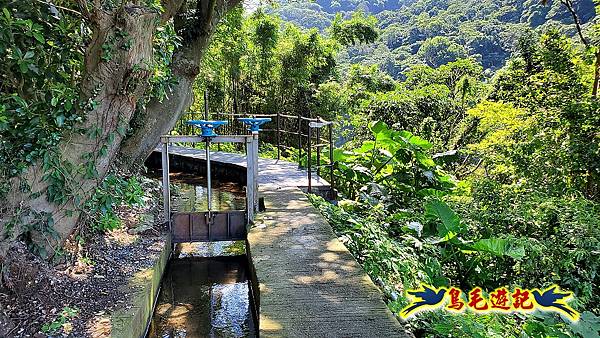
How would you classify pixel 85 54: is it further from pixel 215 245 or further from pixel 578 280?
pixel 578 280

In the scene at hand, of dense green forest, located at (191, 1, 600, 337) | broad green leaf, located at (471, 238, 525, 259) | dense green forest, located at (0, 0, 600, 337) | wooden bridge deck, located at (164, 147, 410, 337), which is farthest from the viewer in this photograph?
dense green forest, located at (191, 1, 600, 337)

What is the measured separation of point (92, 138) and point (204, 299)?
6.66 feet

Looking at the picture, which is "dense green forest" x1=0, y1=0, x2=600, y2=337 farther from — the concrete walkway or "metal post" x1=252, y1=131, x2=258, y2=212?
"metal post" x1=252, y1=131, x2=258, y2=212

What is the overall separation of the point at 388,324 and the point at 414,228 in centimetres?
222

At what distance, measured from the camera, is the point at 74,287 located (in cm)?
399

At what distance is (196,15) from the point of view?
701 centimetres

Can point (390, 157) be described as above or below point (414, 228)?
above

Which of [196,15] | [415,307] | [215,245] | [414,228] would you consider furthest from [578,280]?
[196,15]

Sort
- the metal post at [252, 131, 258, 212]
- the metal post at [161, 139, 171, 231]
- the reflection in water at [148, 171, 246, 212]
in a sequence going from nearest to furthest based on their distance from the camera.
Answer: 1. the metal post at [161, 139, 171, 231]
2. the metal post at [252, 131, 258, 212]
3. the reflection in water at [148, 171, 246, 212]

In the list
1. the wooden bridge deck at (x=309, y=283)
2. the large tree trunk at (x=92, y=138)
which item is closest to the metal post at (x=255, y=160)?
the wooden bridge deck at (x=309, y=283)

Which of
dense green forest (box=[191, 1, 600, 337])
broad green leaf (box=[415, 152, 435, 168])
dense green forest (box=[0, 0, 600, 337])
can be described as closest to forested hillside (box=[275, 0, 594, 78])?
dense green forest (box=[191, 1, 600, 337])

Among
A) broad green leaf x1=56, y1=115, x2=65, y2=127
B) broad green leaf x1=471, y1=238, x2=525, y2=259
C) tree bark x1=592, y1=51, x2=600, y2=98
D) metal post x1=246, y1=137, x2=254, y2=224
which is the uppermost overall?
tree bark x1=592, y1=51, x2=600, y2=98

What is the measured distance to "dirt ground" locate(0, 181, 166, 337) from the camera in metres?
3.38

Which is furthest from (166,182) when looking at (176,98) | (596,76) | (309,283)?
(596,76)
